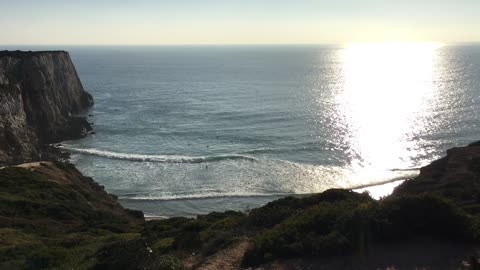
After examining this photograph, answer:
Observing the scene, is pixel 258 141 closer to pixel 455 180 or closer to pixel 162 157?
pixel 162 157

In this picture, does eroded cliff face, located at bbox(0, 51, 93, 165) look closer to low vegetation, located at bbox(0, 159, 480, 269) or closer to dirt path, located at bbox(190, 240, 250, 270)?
low vegetation, located at bbox(0, 159, 480, 269)

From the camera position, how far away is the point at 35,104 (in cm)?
6969

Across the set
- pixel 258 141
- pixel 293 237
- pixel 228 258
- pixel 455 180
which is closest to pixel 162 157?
pixel 258 141

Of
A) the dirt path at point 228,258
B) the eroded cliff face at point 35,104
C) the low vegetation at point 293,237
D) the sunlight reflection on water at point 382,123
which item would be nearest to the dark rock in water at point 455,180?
the low vegetation at point 293,237

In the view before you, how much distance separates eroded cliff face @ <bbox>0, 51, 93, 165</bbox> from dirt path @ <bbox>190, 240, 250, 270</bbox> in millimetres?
43132

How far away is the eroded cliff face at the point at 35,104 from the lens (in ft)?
186

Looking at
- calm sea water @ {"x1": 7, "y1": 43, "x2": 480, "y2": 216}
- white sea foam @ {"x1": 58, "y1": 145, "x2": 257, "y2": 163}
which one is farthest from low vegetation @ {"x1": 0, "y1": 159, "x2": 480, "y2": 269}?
white sea foam @ {"x1": 58, "y1": 145, "x2": 257, "y2": 163}

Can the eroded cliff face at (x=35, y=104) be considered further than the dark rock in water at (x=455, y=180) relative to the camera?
Yes

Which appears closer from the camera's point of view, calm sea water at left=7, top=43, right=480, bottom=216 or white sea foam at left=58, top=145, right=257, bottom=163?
calm sea water at left=7, top=43, right=480, bottom=216

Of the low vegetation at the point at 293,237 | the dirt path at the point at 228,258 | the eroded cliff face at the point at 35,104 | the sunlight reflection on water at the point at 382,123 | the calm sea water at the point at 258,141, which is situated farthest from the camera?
the sunlight reflection on water at the point at 382,123

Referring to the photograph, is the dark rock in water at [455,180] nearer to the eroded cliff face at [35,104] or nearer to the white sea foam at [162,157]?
→ the white sea foam at [162,157]

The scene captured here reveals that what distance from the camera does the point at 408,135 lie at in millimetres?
69438

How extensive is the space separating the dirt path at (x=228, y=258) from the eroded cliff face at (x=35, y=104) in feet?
142

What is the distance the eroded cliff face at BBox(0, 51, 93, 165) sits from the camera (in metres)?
56.8
